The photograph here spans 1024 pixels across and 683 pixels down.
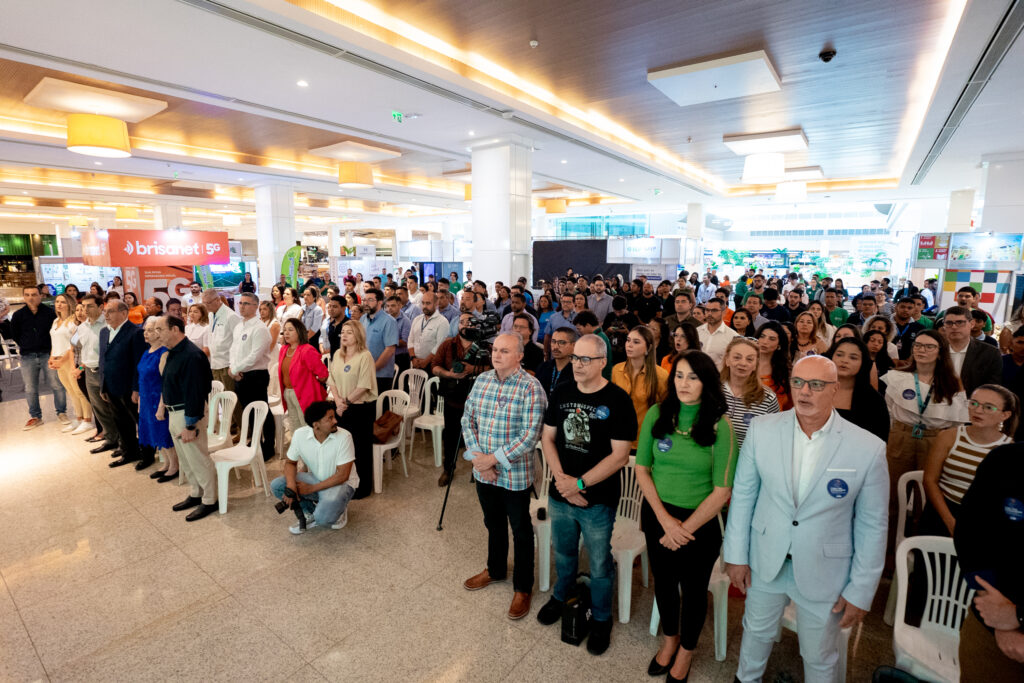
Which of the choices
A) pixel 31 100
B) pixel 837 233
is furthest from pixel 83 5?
pixel 837 233

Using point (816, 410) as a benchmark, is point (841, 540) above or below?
below

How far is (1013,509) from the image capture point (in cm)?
153

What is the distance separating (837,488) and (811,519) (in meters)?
0.15

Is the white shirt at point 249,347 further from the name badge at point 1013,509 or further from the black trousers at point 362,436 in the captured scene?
the name badge at point 1013,509

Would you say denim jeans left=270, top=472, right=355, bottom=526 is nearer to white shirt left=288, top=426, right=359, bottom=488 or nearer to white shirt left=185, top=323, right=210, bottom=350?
white shirt left=288, top=426, right=359, bottom=488

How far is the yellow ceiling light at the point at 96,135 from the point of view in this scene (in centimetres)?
654

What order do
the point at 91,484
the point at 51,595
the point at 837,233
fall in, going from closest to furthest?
1. the point at 51,595
2. the point at 91,484
3. the point at 837,233

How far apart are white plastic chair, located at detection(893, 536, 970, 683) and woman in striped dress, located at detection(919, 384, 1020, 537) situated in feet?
1.33

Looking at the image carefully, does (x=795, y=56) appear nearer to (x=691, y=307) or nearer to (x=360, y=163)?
(x=691, y=307)

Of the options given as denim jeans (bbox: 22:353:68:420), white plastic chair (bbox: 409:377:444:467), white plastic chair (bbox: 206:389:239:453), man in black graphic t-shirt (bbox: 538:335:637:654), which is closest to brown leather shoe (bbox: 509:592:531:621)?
man in black graphic t-shirt (bbox: 538:335:637:654)

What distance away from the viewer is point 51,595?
301 cm

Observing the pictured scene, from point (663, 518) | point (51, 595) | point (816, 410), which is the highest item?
point (816, 410)

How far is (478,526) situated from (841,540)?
2472 mm

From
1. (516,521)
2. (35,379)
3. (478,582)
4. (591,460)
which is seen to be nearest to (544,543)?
Result: (516,521)
